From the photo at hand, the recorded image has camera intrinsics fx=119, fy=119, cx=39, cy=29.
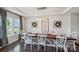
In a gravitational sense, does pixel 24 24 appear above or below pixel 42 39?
above

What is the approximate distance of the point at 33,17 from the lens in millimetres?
3232

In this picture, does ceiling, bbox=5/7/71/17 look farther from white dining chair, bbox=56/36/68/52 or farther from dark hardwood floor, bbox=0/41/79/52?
dark hardwood floor, bbox=0/41/79/52

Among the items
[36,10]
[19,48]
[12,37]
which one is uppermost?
[36,10]

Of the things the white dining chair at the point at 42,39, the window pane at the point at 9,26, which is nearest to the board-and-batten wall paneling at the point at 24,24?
the window pane at the point at 9,26

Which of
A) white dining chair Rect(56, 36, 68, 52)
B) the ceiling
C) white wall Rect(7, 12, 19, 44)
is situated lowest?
white dining chair Rect(56, 36, 68, 52)

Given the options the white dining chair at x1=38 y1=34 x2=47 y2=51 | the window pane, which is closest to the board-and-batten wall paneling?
the window pane

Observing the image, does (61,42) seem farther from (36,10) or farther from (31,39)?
(36,10)

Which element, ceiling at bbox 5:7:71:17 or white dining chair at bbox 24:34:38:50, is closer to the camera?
ceiling at bbox 5:7:71:17

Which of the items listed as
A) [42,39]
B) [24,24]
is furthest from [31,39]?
[24,24]

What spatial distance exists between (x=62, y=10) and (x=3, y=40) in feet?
5.68

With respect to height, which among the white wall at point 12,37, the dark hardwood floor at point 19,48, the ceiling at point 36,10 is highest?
the ceiling at point 36,10

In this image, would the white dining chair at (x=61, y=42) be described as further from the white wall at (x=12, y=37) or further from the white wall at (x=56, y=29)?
the white wall at (x=12, y=37)

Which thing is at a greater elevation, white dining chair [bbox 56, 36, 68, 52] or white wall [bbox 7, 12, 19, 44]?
white wall [bbox 7, 12, 19, 44]
